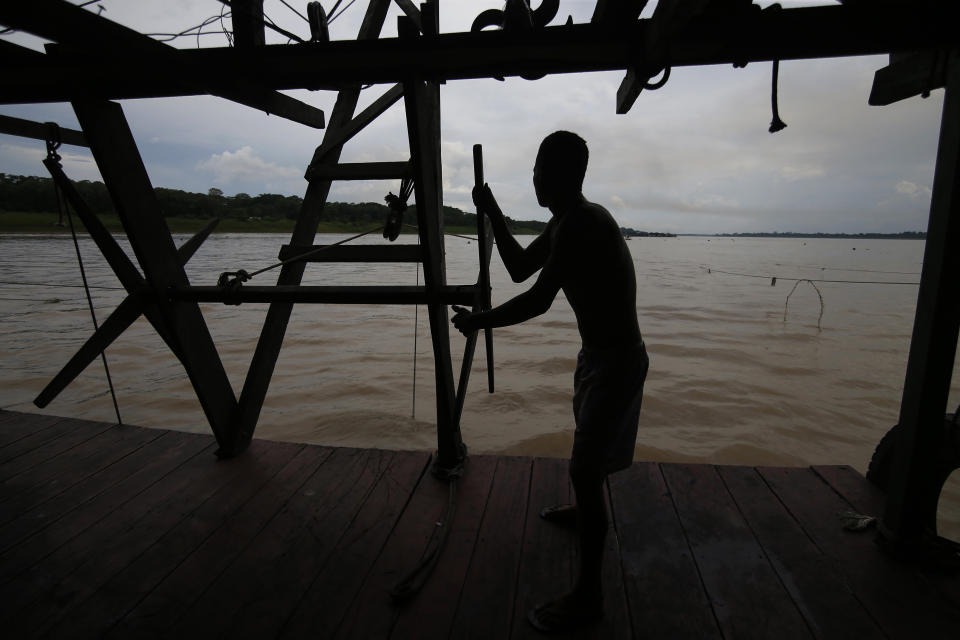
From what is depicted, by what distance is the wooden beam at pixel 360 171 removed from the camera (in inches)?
110

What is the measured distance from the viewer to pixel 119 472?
3.15m

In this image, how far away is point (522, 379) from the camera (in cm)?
748

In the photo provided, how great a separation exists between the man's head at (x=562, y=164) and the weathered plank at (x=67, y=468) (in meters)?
3.38

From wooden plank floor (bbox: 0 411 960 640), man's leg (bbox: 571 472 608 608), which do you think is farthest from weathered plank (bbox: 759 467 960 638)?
man's leg (bbox: 571 472 608 608)

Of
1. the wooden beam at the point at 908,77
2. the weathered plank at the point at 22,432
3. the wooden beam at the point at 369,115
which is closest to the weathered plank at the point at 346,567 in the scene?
the wooden beam at the point at 369,115

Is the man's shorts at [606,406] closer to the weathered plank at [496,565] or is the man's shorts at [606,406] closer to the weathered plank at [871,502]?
the weathered plank at [496,565]

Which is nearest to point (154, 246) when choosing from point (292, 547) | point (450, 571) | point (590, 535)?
point (292, 547)

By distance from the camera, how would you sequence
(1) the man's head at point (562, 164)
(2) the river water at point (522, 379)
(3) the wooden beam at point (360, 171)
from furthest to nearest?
(2) the river water at point (522, 379) < (3) the wooden beam at point (360, 171) < (1) the man's head at point (562, 164)

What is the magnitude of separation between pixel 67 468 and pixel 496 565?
2972mm

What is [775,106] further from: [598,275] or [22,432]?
[22,432]

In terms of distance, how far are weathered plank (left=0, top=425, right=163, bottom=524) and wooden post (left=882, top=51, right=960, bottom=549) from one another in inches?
181

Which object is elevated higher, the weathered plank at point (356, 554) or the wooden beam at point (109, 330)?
the wooden beam at point (109, 330)

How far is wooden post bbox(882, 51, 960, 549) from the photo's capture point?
6.56 ft

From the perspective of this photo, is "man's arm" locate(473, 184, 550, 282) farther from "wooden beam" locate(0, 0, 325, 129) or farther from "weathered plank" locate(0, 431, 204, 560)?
"weathered plank" locate(0, 431, 204, 560)
